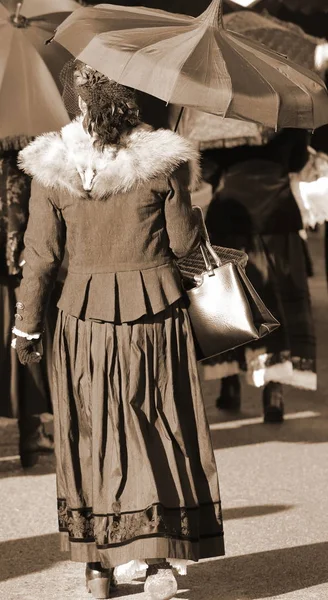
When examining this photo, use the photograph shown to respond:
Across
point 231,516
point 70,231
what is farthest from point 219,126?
point 70,231

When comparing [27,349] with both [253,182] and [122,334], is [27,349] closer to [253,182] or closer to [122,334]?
[122,334]

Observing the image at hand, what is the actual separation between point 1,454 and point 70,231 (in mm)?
2745

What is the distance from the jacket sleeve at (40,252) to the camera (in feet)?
16.2

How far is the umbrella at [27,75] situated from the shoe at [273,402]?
6.73 ft

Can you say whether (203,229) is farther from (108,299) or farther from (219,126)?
(219,126)

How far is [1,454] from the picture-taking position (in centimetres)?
745

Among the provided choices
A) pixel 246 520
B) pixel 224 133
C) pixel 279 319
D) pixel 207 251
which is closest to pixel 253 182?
pixel 224 133

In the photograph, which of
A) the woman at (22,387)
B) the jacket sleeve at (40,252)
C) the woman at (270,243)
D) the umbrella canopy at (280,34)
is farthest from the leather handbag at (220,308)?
the umbrella canopy at (280,34)

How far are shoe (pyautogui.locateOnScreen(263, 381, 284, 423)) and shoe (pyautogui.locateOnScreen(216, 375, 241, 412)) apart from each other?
34 cm

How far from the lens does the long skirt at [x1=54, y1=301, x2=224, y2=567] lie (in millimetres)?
4879

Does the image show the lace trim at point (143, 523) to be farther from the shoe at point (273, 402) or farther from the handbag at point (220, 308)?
the shoe at point (273, 402)

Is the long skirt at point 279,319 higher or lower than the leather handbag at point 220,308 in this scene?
lower

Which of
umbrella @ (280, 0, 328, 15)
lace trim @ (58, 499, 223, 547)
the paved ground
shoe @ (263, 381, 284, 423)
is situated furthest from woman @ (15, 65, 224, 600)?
umbrella @ (280, 0, 328, 15)

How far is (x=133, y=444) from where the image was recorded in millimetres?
4891
